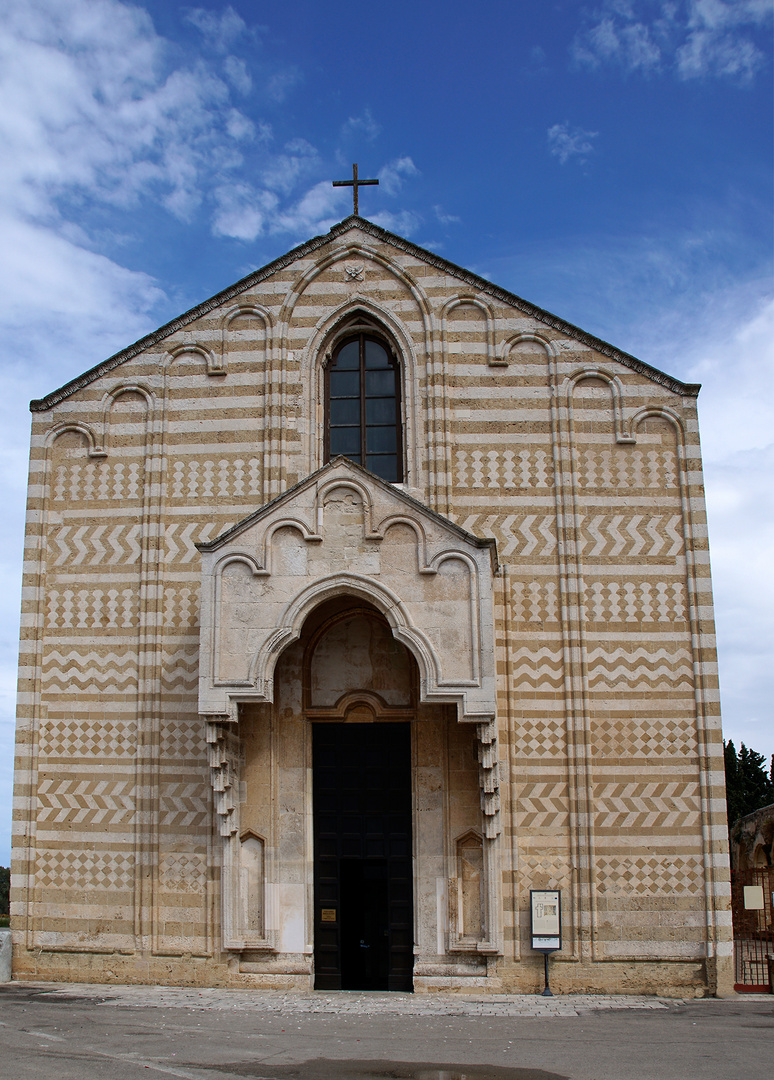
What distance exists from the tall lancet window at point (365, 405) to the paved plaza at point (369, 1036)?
8686mm

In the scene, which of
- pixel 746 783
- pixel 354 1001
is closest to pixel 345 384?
pixel 354 1001

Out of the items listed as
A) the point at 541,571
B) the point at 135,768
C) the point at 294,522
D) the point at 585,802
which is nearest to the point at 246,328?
the point at 294,522

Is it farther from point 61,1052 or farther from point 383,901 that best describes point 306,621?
point 61,1052

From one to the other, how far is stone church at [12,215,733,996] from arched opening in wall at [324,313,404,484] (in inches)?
2.2

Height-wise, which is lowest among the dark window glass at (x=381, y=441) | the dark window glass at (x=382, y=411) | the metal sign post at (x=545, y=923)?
the metal sign post at (x=545, y=923)

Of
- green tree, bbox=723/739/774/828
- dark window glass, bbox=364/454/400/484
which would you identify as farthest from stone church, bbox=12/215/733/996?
green tree, bbox=723/739/774/828

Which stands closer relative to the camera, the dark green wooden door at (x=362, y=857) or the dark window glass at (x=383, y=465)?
the dark green wooden door at (x=362, y=857)

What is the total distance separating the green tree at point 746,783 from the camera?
36375 millimetres

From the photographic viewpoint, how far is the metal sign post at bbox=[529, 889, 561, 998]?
14938 mm

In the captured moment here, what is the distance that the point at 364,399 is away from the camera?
17.7 metres

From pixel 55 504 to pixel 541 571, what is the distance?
8.76 metres

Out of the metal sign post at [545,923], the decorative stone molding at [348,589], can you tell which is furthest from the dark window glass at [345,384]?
the metal sign post at [545,923]

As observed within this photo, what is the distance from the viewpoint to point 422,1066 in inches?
418

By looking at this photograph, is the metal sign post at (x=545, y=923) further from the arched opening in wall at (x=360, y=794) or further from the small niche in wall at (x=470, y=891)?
the arched opening in wall at (x=360, y=794)
